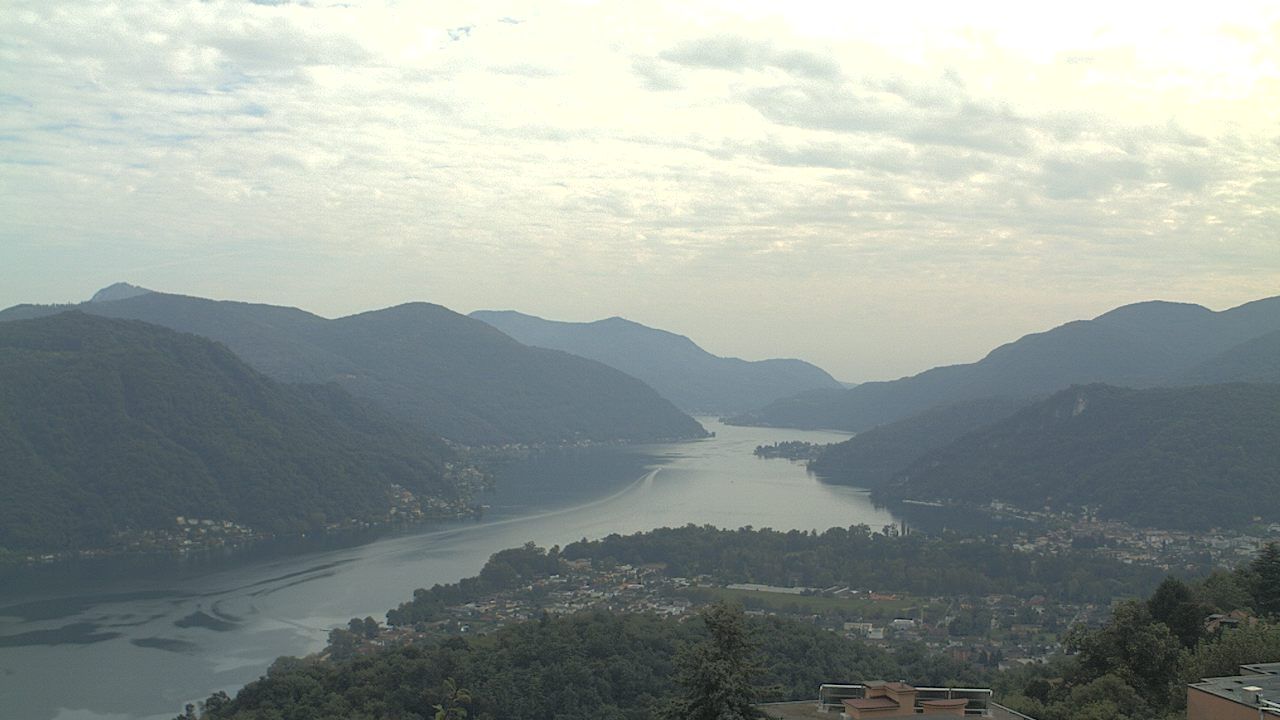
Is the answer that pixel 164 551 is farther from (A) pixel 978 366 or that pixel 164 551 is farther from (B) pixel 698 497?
(A) pixel 978 366

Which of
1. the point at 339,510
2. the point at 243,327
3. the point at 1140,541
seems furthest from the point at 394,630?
the point at 243,327

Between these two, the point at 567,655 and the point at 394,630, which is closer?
the point at 567,655

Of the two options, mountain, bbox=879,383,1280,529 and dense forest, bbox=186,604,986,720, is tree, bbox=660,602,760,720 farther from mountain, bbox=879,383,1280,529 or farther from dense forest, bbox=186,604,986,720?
mountain, bbox=879,383,1280,529

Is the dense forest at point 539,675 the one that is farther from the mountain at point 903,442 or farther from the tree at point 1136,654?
the mountain at point 903,442

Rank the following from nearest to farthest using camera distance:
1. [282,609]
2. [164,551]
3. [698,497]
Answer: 1. [282,609]
2. [164,551]
3. [698,497]

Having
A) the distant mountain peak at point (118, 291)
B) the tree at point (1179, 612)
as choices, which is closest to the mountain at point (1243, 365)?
the tree at point (1179, 612)

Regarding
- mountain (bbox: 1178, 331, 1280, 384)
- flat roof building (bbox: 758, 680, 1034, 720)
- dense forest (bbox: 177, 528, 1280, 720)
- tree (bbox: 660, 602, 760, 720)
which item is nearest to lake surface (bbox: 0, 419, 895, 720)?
dense forest (bbox: 177, 528, 1280, 720)
